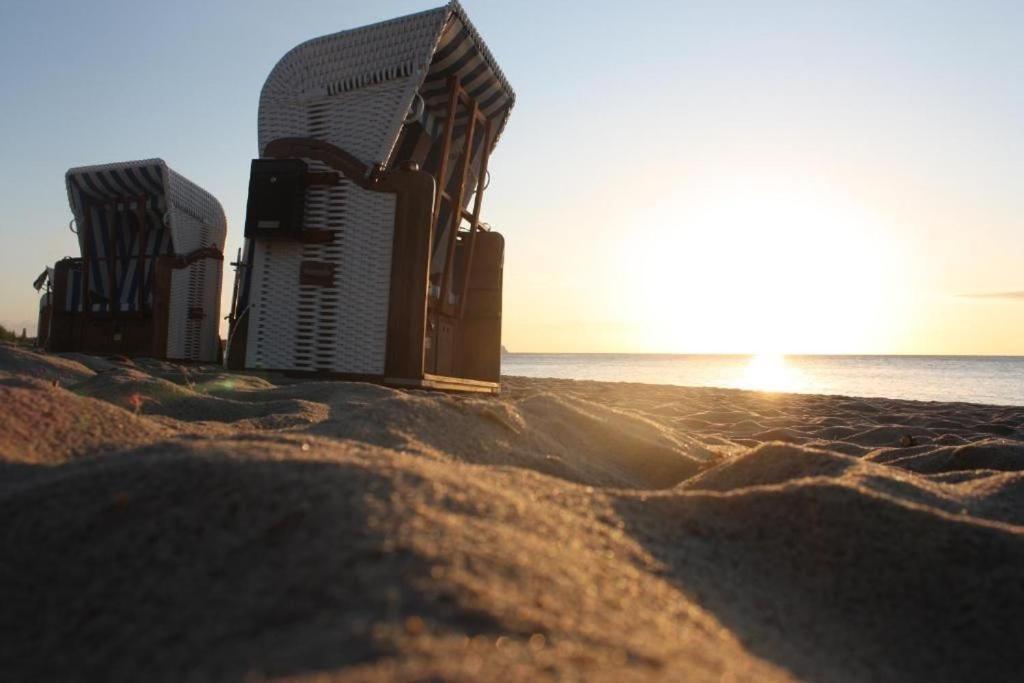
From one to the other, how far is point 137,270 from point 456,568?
779cm

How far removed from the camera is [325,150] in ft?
14.1

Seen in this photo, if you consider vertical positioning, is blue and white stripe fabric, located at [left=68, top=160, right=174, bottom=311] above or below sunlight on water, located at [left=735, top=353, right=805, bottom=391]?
above

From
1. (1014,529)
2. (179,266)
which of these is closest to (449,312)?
(179,266)

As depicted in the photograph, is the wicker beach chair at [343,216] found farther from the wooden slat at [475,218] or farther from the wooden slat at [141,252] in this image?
the wooden slat at [141,252]

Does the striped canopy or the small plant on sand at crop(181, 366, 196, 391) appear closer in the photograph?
the small plant on sand at crop(181, 366, 196, 391)

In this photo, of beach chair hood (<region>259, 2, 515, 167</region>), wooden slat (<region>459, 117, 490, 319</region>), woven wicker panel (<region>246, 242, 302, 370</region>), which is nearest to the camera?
beach chair hood (<region>259, 2, 515, 167</region>)

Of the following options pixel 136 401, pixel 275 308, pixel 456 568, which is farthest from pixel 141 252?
pixel 456 568

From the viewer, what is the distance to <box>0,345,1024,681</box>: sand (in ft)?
2.23

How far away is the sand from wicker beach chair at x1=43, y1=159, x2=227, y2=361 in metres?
5.74

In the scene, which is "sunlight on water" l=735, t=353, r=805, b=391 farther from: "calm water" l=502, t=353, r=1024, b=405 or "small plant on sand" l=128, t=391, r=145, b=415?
"small plant on sand" l=128, t=391, r=145, b=415

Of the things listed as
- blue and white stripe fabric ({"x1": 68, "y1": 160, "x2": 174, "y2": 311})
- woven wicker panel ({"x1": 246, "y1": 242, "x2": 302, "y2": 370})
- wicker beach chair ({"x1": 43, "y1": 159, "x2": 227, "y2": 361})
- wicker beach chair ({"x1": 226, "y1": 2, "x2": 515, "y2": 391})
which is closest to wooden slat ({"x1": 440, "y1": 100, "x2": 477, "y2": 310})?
wicker beach chair ({"x1": 226, "y1": 2, "x2": 515, "y2": 391})

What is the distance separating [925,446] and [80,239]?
780 centimetres

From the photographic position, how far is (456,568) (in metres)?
0.79

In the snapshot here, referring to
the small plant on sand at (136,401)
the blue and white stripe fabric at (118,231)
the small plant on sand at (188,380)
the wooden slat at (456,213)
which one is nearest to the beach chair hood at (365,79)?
the wooden slat at (456,213)
